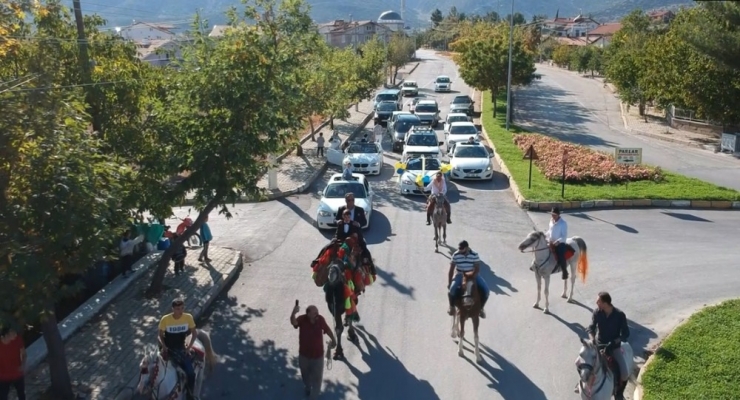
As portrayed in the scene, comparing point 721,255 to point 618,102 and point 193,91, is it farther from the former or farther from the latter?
point 618,102

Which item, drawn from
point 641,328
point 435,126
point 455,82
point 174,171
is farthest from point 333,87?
point 455,82

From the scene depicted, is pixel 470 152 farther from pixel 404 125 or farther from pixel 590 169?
pixel 404 125

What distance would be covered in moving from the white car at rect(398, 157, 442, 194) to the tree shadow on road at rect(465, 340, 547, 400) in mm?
11179

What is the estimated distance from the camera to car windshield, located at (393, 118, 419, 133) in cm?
3269

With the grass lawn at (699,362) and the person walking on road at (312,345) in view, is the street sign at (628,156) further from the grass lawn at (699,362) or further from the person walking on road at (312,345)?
the person walking on road at (312,345)

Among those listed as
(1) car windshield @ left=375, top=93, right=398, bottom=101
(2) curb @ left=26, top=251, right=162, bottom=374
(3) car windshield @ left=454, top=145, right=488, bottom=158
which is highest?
(1) car windshield @ left=375, top=93, right=398, bottom=101

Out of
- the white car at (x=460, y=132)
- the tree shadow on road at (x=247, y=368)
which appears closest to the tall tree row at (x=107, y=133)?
the tree shadow on road at (x=247, y=368)

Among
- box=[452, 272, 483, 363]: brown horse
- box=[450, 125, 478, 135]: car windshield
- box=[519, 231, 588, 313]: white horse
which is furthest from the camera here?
box=[450, 125, 478, 135]: car windshield

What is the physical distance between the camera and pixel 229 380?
9.97 meters

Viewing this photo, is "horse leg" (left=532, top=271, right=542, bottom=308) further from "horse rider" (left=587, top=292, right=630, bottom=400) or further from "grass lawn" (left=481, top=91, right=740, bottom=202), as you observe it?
"grass lawn" (left=481, top=91, right=740, bottom=202)

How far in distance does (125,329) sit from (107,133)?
3753mm

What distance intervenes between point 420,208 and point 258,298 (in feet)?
27.5

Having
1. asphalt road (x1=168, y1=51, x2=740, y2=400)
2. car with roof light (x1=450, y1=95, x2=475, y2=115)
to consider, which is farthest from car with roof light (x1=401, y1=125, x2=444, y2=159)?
car with roof light (x1=450, y1=95, x2=475, y2=115)

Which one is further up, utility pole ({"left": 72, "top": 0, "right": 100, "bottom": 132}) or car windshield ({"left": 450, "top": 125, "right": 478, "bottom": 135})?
utility pole ({"left": 72, "top": 0, "right": 100, "bottom": 132})
